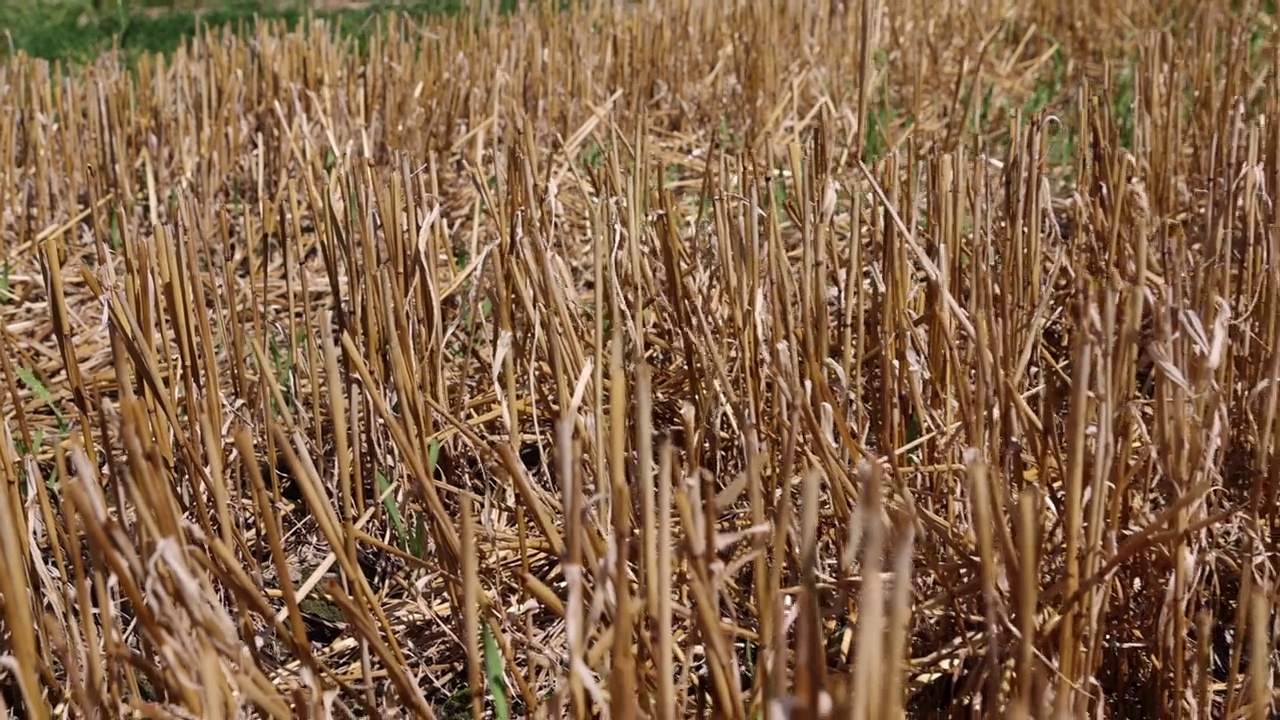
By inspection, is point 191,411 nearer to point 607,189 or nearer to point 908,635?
point 607,189

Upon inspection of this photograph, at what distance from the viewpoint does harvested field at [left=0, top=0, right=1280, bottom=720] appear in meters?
0.76

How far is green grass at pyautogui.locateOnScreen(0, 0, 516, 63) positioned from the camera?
5004 mm

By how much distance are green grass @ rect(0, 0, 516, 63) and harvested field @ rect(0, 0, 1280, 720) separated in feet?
10.1

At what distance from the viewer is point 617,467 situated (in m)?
0.75

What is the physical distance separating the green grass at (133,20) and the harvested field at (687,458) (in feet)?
10.1

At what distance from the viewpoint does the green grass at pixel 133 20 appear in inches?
197

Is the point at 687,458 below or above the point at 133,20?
below

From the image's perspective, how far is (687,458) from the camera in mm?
1129

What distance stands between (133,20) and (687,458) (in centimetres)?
584

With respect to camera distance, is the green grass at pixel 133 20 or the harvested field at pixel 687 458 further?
the green grass at pixel 133 20

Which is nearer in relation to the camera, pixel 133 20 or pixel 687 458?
pixel 687 458

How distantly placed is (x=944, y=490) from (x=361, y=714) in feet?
1.97

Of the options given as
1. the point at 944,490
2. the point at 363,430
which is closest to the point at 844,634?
the point at 944,490

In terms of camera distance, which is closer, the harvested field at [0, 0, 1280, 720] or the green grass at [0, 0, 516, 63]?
the harvested field at [0, 0, 1280, 720]
